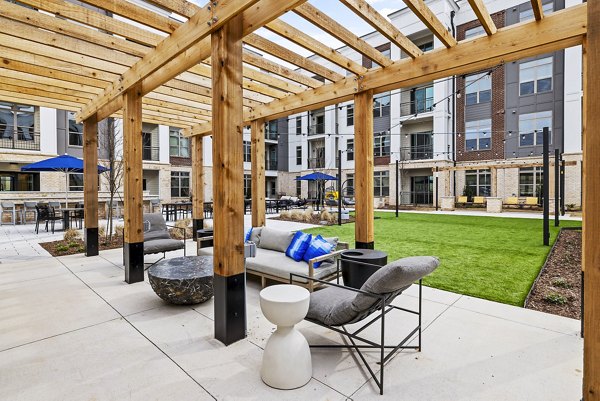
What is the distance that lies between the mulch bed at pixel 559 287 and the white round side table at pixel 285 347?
3.10 m

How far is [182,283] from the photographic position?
3.66 metres

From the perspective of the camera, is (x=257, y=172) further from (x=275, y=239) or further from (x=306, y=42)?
(x=306, y=42)

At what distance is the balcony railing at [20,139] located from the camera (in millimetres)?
15453

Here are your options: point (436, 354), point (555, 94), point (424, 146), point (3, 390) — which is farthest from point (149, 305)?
point (555, 94)

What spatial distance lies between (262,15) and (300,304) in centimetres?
254

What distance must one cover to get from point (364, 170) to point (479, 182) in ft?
65.2

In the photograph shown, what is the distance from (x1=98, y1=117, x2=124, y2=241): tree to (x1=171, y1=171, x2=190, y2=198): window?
16.7ft

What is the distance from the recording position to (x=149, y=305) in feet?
13.0

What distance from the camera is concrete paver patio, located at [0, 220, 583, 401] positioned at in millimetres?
2287

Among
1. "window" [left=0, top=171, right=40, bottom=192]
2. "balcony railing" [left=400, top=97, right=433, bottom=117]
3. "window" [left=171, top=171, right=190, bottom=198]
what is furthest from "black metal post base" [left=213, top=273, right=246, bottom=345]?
"balcony railing" [left=400, top=97, right=433, bottom=117]

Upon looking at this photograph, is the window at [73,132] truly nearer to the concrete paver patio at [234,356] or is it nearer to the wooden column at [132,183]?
the wooden column at [132,183]

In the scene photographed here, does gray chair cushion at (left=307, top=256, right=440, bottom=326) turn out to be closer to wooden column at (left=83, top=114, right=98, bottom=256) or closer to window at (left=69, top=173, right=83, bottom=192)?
wooden column at (left=83, top=114, right=98, bottom=256)

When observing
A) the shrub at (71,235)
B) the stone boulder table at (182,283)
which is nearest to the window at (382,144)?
the shrub at (71,235)

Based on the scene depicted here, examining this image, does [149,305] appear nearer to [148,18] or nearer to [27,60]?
[148,18]
